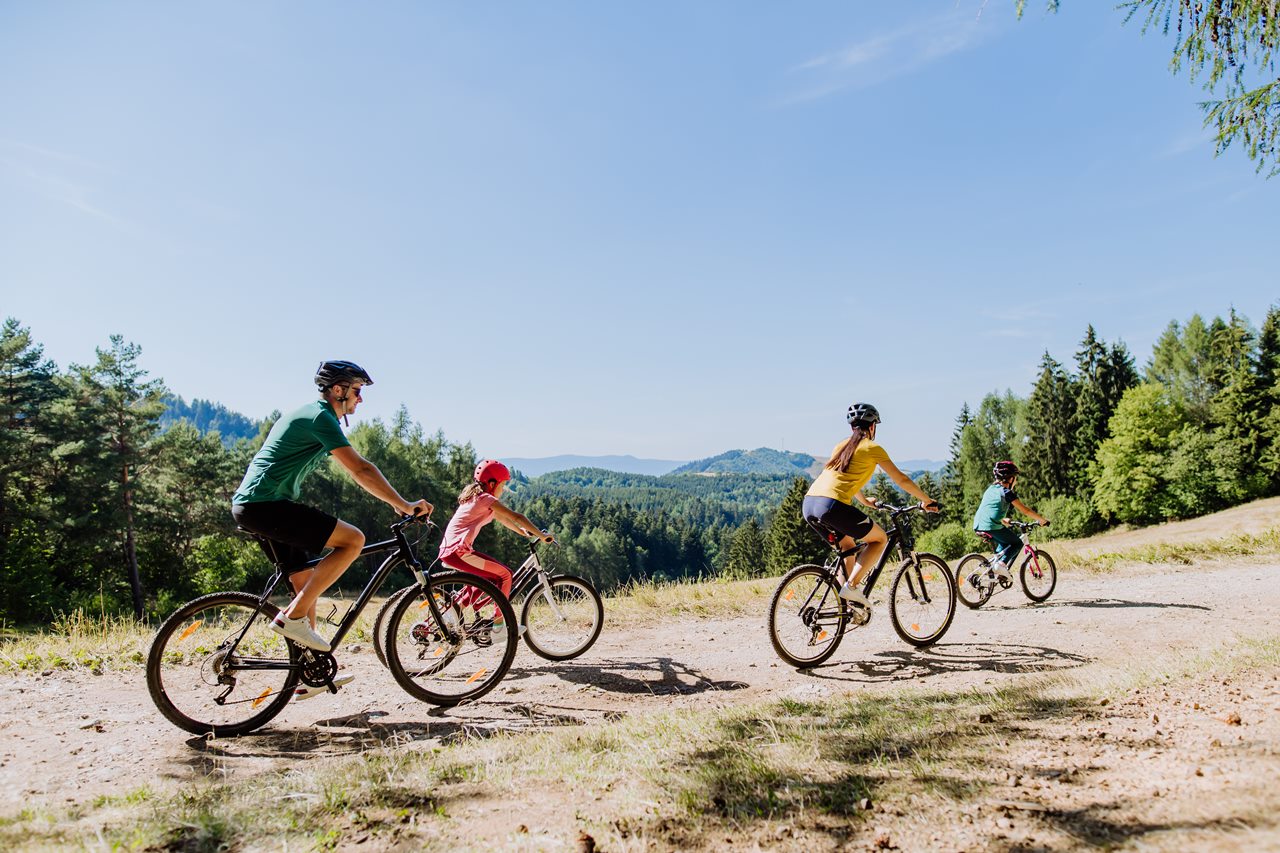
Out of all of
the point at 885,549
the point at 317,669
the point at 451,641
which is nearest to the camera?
the point at 317,669

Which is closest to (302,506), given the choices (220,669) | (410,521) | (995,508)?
(410,521)

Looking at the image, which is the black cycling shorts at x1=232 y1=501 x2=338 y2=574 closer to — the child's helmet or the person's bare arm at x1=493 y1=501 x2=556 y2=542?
the person's bare arm at x1=493 y1=501 x2=556 y2=542

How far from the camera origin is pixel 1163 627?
7.71 metres

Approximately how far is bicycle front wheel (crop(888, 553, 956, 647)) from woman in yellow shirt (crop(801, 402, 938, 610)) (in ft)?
2.41

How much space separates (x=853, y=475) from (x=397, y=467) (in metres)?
60.2

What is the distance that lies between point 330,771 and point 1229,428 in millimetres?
64530

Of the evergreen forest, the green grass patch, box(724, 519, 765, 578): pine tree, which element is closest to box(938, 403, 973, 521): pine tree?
the evergreen forest

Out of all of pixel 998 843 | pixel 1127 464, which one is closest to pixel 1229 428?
pixel 1127 464

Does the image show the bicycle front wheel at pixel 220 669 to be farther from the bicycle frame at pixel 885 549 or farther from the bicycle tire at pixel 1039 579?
the bicycle tire at pixel 1039 579

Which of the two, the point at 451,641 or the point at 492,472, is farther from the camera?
the point at 492,472

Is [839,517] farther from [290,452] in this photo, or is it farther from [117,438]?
[117,438]

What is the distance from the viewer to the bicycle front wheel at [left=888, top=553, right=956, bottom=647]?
7.49m

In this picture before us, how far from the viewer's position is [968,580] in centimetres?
995

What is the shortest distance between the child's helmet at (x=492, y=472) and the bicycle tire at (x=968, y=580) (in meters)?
7.29
